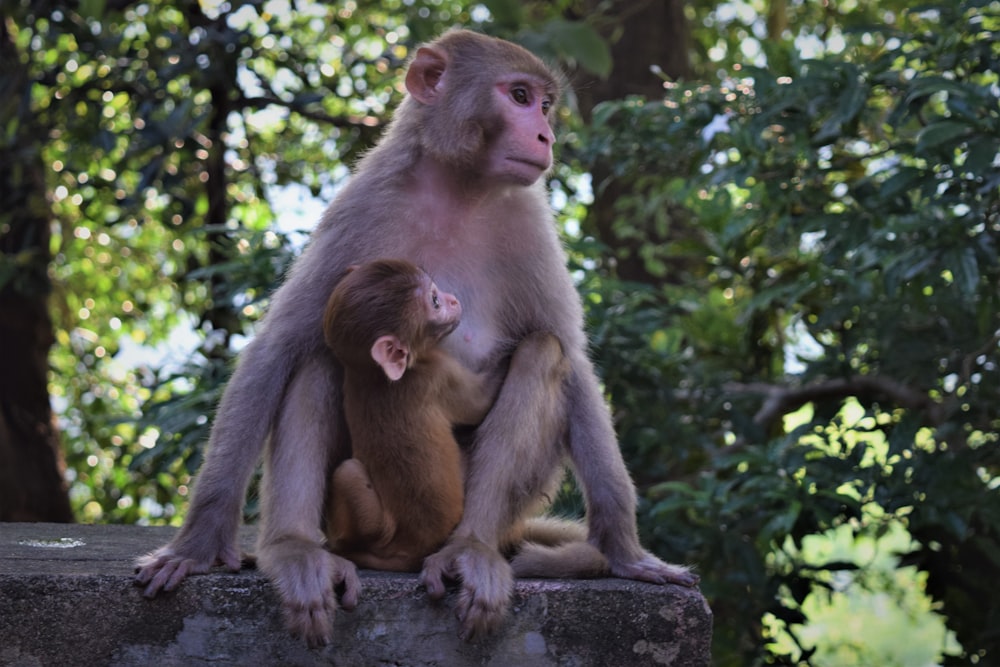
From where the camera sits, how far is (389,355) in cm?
296

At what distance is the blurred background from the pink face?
0.65 feet

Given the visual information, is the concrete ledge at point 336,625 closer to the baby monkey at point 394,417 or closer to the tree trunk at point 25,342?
the baby monkey at point 394,417

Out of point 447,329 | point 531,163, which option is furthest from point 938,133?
point 447,329

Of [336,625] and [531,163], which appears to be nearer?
[336,625]

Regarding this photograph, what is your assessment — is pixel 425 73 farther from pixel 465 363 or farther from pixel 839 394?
pixel 839 394

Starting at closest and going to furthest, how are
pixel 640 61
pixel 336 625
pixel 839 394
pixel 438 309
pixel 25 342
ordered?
pixel 336 625 → pixel 438 309 → pixel 839 394 → pixel 25 342 → pixel 640 61

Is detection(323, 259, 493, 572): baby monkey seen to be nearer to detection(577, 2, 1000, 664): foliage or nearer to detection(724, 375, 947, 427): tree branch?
detection(577, 2, 1000, 664): foliage

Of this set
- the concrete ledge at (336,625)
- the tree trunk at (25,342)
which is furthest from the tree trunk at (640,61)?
the concrete ledge at (336,625)

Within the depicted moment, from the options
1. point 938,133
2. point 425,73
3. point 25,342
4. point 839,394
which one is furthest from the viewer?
point 25,342

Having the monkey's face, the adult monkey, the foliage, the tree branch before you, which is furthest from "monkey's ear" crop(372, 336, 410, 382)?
the tree branch

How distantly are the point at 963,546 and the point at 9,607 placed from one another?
338cm

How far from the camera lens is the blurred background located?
423cm

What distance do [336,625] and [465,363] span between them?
75 cm

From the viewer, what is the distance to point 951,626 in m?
4.69
